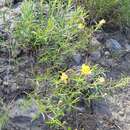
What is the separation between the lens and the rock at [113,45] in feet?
12.3

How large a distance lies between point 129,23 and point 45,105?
169cm

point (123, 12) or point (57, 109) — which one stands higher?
point (123, 12)

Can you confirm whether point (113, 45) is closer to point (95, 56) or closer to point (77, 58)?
point (95, 56)

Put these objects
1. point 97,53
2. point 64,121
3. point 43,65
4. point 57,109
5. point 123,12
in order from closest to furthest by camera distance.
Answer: point 57,109 → point 64,121 → point 43,65 → point 97,53 → point 123,12

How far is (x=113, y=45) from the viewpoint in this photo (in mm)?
3777

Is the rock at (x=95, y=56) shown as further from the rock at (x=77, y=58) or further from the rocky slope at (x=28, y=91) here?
the rock at (x=77, y=58)

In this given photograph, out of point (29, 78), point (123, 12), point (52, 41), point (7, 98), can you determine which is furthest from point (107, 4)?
point (7, 98)

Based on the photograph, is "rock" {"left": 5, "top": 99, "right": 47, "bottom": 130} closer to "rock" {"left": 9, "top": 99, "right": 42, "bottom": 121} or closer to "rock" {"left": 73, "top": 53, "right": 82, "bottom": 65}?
"rock" {"left": 9, "top": 99, "right": 42, "bottom": 121}

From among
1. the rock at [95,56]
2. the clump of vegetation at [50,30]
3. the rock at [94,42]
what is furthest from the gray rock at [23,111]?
the rock at [94,42]

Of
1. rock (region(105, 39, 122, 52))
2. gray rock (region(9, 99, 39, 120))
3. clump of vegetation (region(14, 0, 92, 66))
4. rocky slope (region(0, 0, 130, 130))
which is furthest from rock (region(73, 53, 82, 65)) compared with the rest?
gray rock (region(9, 99, 39, 120))

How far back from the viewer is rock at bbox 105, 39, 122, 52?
12.3 ft

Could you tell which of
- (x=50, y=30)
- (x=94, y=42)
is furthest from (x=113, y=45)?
(x=50, y=30)

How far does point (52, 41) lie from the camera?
2906 millimetres

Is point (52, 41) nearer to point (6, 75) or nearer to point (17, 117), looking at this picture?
point (6, 75)
